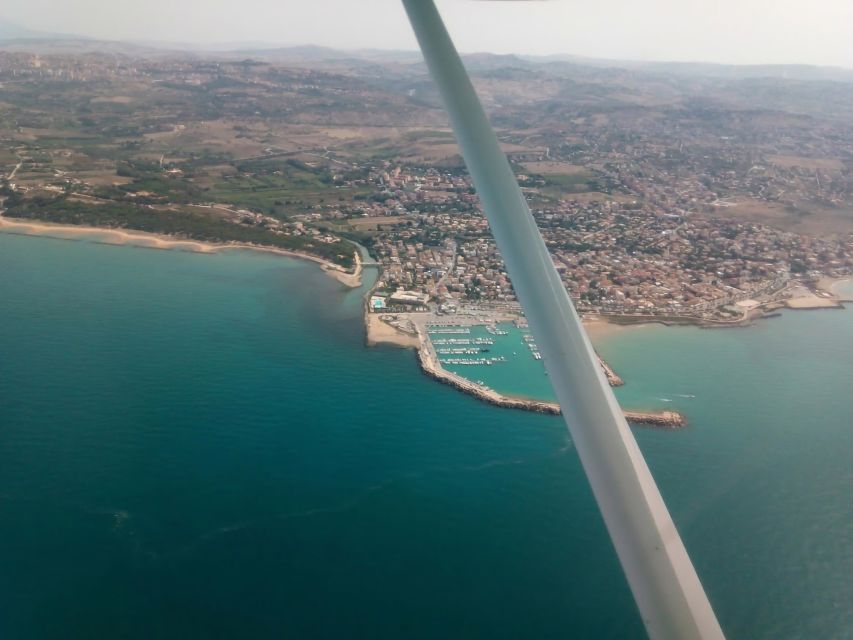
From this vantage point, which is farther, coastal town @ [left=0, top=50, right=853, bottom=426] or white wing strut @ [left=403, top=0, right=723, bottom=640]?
coastal town @ [left=0, top=50, right=853, bottom=426]

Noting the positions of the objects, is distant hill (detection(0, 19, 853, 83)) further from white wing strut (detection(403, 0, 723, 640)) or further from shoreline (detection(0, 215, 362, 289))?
white wing strut (detection(403, 0, 723, 640))

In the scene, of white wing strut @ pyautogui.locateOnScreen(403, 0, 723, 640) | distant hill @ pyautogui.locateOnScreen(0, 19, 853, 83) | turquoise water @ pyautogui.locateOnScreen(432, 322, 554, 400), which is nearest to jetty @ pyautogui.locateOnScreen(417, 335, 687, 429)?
turquoise water @ pyautogui.locateOnScreen(432, 322, 554, 400)

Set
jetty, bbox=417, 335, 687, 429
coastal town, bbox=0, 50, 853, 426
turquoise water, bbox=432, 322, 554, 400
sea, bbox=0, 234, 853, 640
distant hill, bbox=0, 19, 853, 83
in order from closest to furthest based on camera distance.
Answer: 1. sea, bbox=0, 234, 853, 640
2. jetty, bbox=417, 335, 687, 429
3. turquoise water, bbox=432, 322, 554, 400
4. coastal town, bbox=0, 50, 853, 426
5. distant hill, bbox=0, 19, 853, 83

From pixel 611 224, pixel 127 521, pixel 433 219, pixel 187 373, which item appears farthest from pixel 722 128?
pixel 127 521

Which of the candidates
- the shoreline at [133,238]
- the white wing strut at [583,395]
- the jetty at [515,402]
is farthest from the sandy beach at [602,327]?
the white wing strut at [583,395]

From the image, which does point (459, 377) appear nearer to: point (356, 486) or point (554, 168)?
point (356, 486)

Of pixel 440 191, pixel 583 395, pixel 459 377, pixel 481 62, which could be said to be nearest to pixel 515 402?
pixel 459 377

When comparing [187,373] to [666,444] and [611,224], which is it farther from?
[611,224]
